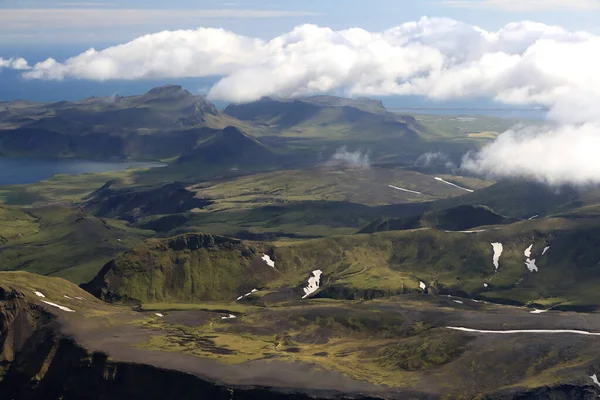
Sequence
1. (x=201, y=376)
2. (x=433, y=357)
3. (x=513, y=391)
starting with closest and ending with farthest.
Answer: (x=513, y=391) < (x=201, y=376) < (x=433, y=357)

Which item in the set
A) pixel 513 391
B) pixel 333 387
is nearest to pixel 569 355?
pixel 513 391

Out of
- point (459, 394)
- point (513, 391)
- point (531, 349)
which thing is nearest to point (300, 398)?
point (459, 394)

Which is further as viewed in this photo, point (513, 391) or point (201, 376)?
point (201, 376)

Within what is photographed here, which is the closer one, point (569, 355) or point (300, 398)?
point (300, 398)

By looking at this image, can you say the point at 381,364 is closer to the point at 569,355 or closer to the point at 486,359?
the point at 486,359

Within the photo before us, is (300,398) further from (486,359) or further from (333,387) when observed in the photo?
(486,359)

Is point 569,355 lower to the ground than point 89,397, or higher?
higher

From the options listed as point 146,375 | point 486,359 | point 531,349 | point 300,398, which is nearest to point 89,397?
point 146,375

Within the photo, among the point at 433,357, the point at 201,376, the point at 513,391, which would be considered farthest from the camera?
the point at 433,357
